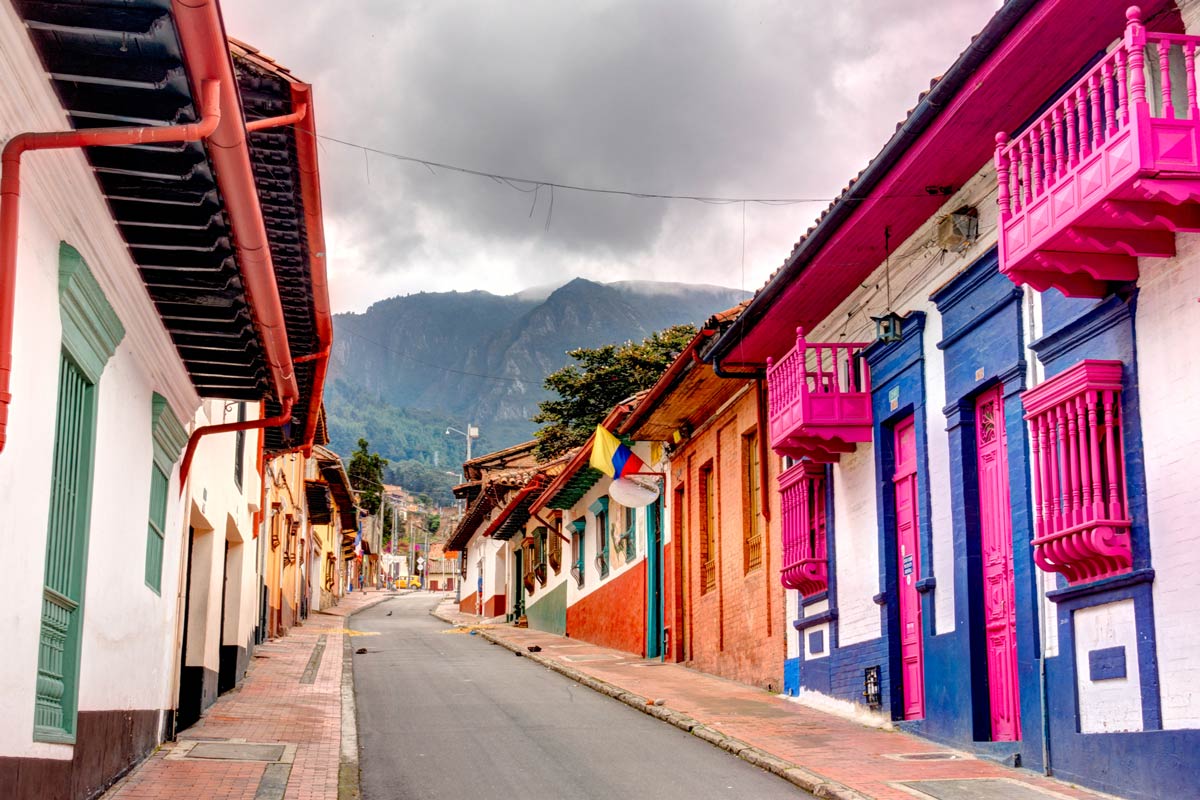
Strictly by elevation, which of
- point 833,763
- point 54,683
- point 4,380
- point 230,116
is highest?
point 230,116

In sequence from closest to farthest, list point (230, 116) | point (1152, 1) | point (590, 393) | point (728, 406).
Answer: point (230, 116), point (1152, 1), point (728, 406), point (590, 393)

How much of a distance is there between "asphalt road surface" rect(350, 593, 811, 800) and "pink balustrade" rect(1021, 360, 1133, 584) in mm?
2527

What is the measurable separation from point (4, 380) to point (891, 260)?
913cm

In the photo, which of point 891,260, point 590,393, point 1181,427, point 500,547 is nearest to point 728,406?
point 891,260

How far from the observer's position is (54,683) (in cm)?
708

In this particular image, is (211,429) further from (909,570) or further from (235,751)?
(909,570)

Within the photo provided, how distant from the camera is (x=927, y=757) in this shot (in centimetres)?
1048

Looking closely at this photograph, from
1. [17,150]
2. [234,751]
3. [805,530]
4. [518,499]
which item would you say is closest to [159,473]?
[234,751]

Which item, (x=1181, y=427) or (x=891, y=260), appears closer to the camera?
(x=1181, y=427)

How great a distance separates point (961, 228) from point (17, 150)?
7.78m

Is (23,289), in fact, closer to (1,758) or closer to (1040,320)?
(1,758)

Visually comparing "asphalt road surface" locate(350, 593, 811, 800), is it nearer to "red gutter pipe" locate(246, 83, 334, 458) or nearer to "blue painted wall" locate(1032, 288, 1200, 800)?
"blue painted wall" locate(1032, 288, 1200, 800)

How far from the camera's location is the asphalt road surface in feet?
30.7

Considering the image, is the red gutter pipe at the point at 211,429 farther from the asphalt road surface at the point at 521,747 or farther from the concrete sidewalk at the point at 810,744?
the concrete sidewalk at the point at 810,744
